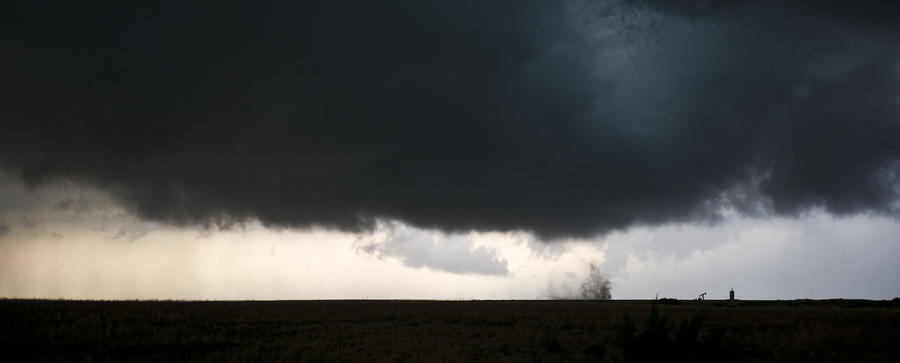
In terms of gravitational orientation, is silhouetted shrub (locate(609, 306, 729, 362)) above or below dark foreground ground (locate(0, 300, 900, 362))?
above

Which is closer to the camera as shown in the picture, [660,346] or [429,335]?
[660,346]

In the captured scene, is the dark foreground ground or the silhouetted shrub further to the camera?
the dark foreground ground

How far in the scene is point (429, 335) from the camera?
35906 mm

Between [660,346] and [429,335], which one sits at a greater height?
[660,346]

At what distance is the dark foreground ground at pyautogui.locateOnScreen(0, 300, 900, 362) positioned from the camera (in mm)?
28000

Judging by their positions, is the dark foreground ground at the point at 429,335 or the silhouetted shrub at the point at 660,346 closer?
the silhouetted shrub at the point at 660,346

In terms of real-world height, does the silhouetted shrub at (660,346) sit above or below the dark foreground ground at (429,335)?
above

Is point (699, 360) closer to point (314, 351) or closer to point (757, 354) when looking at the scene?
point (757, 354)

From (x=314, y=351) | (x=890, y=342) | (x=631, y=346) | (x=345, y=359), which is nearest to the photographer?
(x=631, y=346)

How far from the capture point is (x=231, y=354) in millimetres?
29000

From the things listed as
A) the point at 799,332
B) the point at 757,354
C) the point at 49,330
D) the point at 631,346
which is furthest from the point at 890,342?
the point at 49,330

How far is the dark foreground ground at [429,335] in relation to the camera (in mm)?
28000

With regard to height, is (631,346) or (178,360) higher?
(631,346)

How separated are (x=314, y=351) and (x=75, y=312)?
68.5ft
